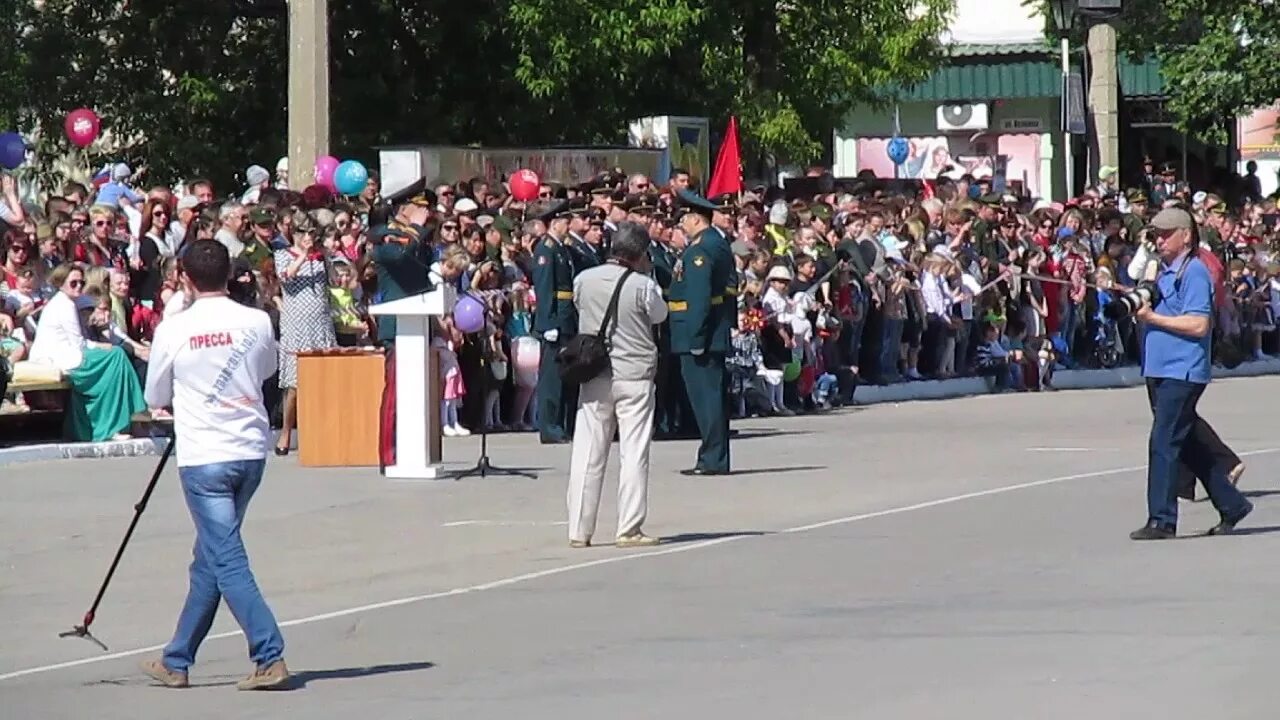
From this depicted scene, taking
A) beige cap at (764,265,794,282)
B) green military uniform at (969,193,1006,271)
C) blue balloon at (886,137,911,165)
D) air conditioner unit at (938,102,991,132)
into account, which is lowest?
beige cap at (764,265,794,282)

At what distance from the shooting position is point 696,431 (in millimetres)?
22250

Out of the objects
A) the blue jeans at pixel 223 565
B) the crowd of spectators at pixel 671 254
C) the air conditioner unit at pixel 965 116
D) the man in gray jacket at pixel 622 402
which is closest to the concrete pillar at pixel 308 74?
the crowd of spectators at pixel 671 254

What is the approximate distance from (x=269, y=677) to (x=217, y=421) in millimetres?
984

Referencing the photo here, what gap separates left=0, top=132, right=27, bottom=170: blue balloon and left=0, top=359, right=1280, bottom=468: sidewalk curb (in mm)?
5894

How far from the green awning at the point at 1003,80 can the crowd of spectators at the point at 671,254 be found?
19505mm

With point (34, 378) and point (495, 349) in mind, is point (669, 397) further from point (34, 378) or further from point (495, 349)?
point (34, 378)

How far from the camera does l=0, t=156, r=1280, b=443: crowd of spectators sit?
1994cm

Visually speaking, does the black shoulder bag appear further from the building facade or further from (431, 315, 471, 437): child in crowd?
the building facade

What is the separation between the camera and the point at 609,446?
587 inches

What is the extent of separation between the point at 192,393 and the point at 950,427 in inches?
554

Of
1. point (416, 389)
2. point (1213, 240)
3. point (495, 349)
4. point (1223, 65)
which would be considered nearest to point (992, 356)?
point (1213, 240)

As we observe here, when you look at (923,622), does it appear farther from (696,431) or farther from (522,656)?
(696,431)

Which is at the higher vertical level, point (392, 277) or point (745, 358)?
point (392, 277)

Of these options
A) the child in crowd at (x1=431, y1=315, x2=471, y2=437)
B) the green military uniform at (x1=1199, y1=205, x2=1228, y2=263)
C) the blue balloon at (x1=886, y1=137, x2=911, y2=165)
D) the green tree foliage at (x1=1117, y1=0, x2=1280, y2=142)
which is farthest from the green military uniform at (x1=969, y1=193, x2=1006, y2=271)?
the blue balloon at (x1=886, y1=137, x2=911, y2=165)
